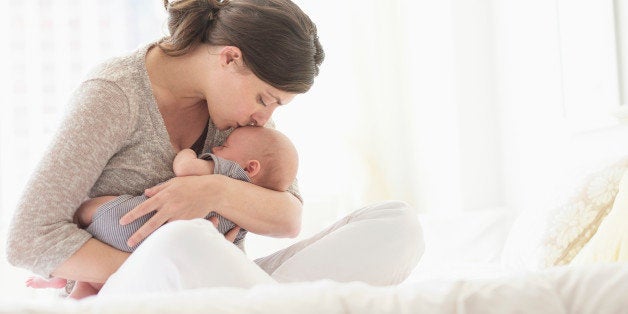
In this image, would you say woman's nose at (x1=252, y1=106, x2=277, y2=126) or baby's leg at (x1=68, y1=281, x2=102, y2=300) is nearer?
baby's leg at (x1=68, y1=281, x2=102, y2=300)

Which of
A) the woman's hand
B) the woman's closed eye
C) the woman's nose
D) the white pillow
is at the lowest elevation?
the white pillow

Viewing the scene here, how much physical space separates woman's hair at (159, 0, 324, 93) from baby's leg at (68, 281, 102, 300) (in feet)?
1.77

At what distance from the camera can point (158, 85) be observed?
5.95ft

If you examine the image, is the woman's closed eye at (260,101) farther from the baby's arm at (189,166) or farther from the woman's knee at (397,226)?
the woman's knee at (397,226)

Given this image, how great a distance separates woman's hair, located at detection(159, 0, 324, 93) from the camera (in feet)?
5.79

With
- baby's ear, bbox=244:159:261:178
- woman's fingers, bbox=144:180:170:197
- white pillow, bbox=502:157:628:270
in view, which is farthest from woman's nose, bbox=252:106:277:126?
white pillow, bbox=502:157:628:270

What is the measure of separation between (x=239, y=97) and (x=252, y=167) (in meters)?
0.17

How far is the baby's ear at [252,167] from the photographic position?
186 centimetres

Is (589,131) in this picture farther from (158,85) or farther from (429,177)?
(158,85)

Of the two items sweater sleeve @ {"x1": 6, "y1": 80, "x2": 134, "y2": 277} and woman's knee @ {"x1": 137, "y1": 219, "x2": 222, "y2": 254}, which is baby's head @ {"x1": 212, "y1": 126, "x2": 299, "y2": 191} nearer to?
sweater sleeve @ {"x1": 6, "y1": 80, "x2": 134, "y2": 277}

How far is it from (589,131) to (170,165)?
5.67 feet

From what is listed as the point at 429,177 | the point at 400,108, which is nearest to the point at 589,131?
the point at 429,177

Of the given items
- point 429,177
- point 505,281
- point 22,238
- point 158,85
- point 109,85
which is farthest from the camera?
point 429,177

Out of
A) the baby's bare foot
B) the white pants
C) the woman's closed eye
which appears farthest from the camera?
the woman's closed eye
